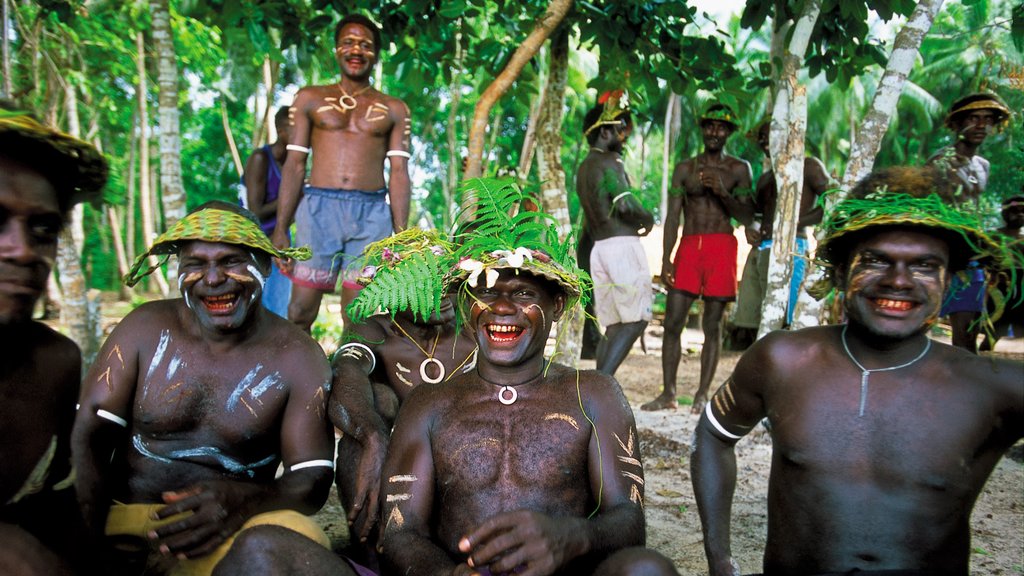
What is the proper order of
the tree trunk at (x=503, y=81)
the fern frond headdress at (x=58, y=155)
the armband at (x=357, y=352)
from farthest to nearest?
the tree trunk at (x=503, y=81) < the armband at (x=357, y=352) < the fern frond headdress at (x=58, y=155)

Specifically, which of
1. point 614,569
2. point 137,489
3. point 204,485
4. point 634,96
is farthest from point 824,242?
point 634,96

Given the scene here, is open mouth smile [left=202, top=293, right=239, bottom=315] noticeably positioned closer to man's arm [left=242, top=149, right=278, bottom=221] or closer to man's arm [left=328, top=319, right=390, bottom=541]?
man's arm [left=328, top=319, right=390, bottom=541]

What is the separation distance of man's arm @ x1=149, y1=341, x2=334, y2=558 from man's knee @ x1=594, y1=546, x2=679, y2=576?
116 cm

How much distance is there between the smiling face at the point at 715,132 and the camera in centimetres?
619

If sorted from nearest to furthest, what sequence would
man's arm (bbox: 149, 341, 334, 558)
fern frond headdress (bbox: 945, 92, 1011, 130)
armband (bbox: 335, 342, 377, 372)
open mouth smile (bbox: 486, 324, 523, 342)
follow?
man's arm (bbox: 149, 341, 334, 558) → open mouth smile (bbox: 486, 324, 523, 342) → armband (bbox: 335, 342, 377, 372) → fern frond headdress (bbox: 945, 92, 1011, 130)

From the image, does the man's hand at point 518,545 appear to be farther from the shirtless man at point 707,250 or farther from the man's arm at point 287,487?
the shirtless man at point 707,250

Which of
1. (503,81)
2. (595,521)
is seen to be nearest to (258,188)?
(503,81)

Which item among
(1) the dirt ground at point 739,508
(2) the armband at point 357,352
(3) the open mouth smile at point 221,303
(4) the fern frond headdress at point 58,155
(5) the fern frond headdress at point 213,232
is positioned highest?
(4) the fern frond headdress at point 58,155

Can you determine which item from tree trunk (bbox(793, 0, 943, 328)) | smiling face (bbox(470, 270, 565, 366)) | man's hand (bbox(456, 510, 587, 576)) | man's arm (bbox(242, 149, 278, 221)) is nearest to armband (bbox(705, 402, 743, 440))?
smiling face (bbox(470, 270, 565, 366))

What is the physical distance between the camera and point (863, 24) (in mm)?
4645

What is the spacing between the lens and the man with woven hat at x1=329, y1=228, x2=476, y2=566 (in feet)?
8.89

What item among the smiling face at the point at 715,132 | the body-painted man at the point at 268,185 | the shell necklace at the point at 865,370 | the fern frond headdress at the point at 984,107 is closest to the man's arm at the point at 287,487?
the shell necklace at the point at 865,370

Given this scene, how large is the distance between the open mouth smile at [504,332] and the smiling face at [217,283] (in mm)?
995

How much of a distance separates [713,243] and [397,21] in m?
3.11
